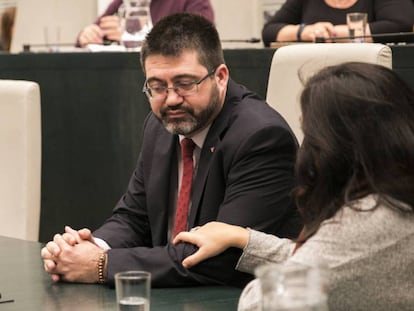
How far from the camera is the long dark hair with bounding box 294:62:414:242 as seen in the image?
2043 mm

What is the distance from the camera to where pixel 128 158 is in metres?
5.18

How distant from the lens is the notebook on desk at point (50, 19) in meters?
8.37

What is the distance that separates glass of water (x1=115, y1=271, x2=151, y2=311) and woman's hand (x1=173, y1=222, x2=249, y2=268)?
1.65 ft

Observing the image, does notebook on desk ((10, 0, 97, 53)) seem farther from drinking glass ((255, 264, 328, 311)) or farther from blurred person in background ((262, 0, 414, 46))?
drinking glass ((255, 264, 328, 311))

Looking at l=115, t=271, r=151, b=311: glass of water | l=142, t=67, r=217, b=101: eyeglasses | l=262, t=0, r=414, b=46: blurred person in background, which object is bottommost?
l=262, t=0, r=414, b=46: blurred person in background

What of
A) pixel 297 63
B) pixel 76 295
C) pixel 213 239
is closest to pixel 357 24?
pixel 297 63

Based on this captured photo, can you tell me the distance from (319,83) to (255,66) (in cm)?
250

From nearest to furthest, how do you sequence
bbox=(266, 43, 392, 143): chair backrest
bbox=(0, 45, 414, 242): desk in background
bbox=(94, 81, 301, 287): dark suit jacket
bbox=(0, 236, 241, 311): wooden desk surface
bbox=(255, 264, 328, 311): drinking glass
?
bbox=(255, 264, 328, 311): drinking glass, bbox=(0, 236, 241, 311): wooden desk surface, bbox=(94, 81, 301, 287): dark suit jacket, bbox=(266, 43, 392, 143): chair backrest, bbox=(0, 45, 414, 242): desk in background

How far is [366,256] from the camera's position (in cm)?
200

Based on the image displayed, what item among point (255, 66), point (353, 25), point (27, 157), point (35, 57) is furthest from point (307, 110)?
point (35, 57)

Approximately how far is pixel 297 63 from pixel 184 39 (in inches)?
17.3

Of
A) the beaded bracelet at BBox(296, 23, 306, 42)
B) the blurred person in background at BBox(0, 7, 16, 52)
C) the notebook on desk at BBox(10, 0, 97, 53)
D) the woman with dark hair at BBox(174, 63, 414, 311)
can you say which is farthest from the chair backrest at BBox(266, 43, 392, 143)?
the notebook on desk at BBox(10, 0, 97, 53)

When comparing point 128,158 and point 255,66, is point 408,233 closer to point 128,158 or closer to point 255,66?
point 255,66

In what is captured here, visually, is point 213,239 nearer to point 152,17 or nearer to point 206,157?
point 206,157
